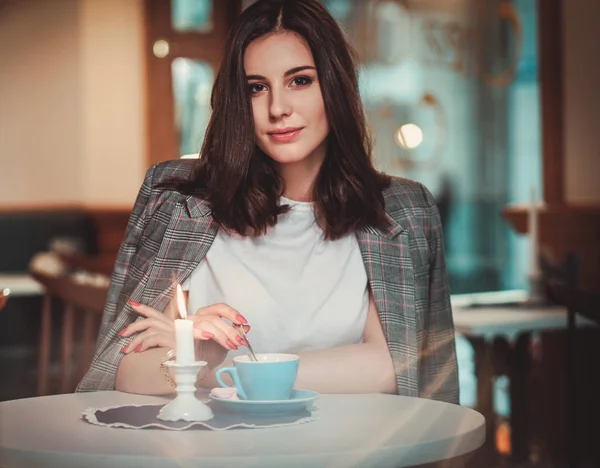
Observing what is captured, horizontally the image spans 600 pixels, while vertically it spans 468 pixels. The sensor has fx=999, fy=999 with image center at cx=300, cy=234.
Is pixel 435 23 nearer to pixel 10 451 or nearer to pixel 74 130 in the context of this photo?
pixel 74 130

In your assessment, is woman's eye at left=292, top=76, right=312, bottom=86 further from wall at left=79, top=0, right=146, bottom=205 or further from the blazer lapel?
wall at left=79, top=0, right=146, bottom=205

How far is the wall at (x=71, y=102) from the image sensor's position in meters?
7.18

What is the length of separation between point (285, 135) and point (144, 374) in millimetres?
522

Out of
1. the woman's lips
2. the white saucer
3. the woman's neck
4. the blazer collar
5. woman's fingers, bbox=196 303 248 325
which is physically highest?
the woman's lips

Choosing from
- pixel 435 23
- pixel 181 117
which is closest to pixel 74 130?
pixel 181 117

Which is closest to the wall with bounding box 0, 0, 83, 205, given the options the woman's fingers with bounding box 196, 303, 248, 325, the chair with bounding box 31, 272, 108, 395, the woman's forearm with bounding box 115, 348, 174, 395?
the chair with bounding box 31, 272, 108, 395

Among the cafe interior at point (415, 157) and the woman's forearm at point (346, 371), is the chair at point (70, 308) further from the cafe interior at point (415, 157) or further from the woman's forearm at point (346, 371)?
the woman's forearm at point (346, 371)

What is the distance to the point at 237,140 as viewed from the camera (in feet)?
6.27

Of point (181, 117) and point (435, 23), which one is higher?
point (435, 23)

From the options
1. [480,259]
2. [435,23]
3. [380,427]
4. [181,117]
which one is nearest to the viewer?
[380,427]

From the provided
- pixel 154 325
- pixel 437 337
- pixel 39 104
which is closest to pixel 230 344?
pixel 154 325

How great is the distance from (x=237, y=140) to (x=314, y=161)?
0.20 m

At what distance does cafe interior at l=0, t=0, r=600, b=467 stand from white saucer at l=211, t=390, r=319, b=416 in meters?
1.31

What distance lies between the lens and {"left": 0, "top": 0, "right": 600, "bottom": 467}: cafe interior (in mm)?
4262
